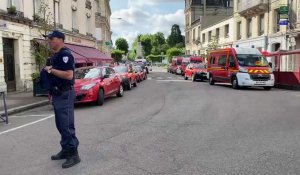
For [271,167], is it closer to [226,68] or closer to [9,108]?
[9,108]

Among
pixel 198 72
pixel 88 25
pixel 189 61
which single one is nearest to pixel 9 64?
pixel 198 72

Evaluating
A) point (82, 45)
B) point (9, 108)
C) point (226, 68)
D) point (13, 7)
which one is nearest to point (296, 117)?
point (9, 108)

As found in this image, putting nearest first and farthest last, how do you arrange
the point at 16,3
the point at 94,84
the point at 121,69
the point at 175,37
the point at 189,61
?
the point at 94,84, the point at 16,3, the point at 121,69, the point at 189,61, the point at 175,37

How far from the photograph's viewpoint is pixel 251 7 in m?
34.1

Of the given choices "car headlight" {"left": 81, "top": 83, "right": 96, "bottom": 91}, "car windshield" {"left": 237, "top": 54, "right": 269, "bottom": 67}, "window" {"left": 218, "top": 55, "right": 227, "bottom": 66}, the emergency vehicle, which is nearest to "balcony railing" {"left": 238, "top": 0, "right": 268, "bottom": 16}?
the emergency vehicle

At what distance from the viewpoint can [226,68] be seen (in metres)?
20.8

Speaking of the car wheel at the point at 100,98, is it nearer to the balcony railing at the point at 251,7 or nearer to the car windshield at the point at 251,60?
the car windshield at the point at 251,60

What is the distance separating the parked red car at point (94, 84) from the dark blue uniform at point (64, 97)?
7171mm

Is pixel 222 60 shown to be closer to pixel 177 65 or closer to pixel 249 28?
pixel 249 28

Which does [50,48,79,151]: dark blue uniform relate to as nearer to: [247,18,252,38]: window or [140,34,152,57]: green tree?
[247,18,252,38]: window

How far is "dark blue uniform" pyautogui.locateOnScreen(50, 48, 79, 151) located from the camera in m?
5.21

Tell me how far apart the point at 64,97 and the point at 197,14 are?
217 feet

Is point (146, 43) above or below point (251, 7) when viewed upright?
above

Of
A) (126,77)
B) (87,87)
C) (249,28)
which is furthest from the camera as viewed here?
(249,28)
